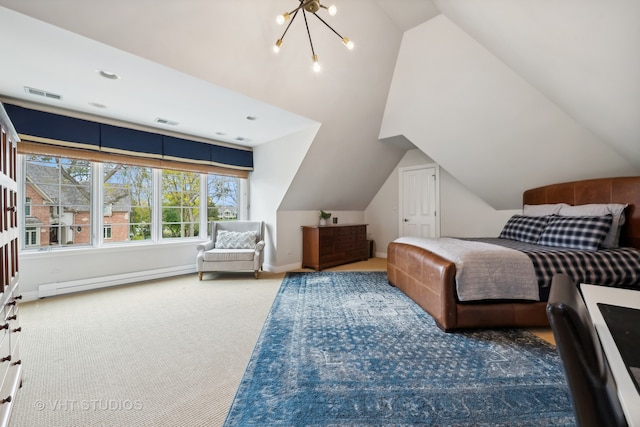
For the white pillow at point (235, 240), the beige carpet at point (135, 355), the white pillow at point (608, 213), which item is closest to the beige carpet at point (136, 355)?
the beige carpet at point (135, 355)

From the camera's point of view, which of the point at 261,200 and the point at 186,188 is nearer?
the point at 186,188

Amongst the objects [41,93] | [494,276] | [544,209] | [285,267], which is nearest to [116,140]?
[41,93]

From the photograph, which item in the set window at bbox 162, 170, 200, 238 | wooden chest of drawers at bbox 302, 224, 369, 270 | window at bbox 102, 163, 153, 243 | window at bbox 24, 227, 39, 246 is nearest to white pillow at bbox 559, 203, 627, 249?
wooden chest of drawers at bbox 302, 224, 369, 270

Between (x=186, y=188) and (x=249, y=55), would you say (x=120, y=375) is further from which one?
(x=186, y=188)

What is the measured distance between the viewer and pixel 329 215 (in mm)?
5035

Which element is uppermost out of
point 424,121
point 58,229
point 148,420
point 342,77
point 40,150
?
point 342,77

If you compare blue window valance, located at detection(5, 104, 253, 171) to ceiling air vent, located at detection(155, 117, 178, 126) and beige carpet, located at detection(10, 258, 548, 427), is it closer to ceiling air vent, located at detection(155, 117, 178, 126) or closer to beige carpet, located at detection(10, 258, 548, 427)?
ceiling air vent, located at detection(155, 117, 178, 126)

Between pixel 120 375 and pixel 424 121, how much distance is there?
4.22 metres

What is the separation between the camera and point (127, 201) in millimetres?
3854

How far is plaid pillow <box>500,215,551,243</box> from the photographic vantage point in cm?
313

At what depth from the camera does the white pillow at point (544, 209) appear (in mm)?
3303

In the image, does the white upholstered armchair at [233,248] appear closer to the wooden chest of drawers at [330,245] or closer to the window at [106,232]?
the wooden chest of drawers at [330,245]

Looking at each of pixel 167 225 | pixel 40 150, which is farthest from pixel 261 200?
pixel 40 150

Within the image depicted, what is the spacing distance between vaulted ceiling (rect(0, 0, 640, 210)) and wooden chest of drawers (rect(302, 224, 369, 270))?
0.79m
